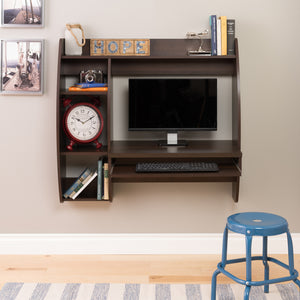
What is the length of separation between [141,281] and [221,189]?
890 mm

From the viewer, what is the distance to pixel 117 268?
2848 millimetres

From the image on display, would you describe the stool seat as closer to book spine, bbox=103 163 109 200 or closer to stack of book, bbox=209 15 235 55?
book spine, bbox=103 163 109 200

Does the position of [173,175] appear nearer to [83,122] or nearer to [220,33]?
[83,122]

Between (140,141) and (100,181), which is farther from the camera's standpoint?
(140,141)

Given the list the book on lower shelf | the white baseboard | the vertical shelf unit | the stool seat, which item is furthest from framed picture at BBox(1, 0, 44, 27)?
the stool seat

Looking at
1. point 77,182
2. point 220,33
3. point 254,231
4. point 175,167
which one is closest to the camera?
point 254,231

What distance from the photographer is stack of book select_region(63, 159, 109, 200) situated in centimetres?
288

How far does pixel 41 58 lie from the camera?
2955 millimetres

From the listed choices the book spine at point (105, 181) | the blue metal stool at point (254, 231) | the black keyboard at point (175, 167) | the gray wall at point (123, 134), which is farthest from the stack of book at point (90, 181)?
the blue metal stool at point (254, 231)

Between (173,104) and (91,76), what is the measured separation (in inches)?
23.4

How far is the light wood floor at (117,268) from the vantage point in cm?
267

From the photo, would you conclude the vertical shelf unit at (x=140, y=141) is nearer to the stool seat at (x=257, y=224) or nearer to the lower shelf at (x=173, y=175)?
the lower shelf at (x=173, y=175)

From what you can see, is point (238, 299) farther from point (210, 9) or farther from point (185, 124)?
point (210, 9)

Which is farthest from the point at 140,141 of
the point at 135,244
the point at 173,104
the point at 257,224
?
the point at 257,224
